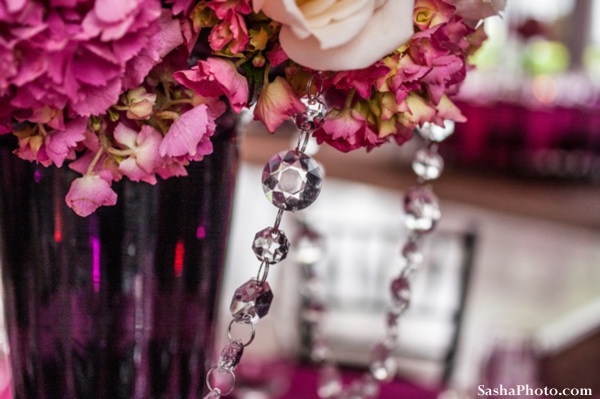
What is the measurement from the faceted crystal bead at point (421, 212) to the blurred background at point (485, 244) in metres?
0.10

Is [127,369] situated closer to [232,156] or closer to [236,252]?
[232,156]

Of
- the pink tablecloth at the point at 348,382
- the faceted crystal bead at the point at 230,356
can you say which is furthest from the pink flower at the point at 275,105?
the pink tablecloth at the point at 348,382

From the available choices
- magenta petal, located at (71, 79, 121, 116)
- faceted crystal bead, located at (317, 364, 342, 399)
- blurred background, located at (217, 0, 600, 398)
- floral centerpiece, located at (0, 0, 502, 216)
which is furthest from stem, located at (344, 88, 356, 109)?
faceted crystal bead, located at (317, 364, 342, 399)

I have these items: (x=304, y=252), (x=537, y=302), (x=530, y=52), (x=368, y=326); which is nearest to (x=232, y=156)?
(x=304, y=252)

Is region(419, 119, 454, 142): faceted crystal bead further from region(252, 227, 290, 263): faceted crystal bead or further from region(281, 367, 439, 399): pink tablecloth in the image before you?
region(281, 367, 439, 399): pink tablecloth

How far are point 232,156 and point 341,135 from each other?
0.34ft

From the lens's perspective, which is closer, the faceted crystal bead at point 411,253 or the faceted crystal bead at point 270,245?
the faceted crystal bead at point 270,245

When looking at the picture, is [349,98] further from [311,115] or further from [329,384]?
[329,384]

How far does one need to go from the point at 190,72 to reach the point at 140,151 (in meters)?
0.04

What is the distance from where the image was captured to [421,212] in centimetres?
50

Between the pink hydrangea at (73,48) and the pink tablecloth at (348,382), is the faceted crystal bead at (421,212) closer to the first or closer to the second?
the pink hydrangea at (73,48)

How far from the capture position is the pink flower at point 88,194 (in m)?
0.32

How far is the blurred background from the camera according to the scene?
1.46m

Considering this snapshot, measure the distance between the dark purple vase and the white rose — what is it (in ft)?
0.39
